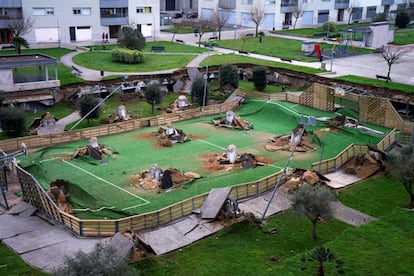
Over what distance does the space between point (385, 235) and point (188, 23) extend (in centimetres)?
7262

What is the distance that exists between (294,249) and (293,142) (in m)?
13.8

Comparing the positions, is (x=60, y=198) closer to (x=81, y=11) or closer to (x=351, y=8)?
(x=81, y=11)

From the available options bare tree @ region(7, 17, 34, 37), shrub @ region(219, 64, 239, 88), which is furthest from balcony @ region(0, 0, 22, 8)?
shrub @ region(219, 64, 239, 88)

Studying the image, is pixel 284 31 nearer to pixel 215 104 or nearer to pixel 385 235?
pixel 215 104

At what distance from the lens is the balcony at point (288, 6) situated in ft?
A: 298

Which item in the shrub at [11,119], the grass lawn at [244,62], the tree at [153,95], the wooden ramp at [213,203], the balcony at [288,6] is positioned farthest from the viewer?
the balcony at [288,6]

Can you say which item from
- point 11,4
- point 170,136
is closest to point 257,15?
point 11,4

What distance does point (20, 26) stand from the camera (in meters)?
64.8

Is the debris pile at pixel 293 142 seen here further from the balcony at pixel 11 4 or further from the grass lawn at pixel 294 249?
the balcony at pixel 11 4

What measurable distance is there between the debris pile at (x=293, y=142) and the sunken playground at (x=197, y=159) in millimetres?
66

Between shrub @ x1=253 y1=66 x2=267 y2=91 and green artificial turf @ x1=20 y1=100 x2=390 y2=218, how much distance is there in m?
6.92

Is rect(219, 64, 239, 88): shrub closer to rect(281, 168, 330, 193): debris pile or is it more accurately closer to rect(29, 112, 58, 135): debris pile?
rect(29, 112, 58, 135): debris pile

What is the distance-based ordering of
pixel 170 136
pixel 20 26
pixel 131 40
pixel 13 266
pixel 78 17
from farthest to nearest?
pixel 78 17, pixel 20 26, pixel 131 40, pixel 170 136, pixel 13 266

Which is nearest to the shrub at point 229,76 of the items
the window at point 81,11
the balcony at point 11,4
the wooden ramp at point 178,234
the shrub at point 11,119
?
the shrub at point 11,119
